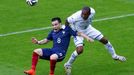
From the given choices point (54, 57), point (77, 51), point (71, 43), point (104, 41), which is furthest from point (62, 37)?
point (71, 43)

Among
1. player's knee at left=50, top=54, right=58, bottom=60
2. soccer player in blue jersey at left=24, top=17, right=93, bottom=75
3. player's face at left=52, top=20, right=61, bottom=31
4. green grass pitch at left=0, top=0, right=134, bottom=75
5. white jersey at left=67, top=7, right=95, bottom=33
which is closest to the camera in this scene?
player's knee at left=50, top=54, right=58, bottom=60

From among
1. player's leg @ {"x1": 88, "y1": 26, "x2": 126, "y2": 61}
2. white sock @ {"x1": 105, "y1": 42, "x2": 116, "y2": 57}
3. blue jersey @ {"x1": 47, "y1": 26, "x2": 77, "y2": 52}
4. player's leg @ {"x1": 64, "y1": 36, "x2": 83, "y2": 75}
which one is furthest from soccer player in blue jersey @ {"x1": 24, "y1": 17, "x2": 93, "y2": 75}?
white sock @ {"x1": 105, "y1": 42, "x2": 116, "y2": 57}

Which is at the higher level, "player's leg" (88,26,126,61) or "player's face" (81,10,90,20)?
"player's face" (81,10,90,20)

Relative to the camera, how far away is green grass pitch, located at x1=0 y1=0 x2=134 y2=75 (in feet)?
45.8

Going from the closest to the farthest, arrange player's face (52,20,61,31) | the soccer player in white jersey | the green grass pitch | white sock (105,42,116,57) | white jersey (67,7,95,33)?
player's face (52,20,61,31) < the soccer player in white jersey < white jersey (67,7,95,33) < the green grass pitch < white sock (105,42,116,57)

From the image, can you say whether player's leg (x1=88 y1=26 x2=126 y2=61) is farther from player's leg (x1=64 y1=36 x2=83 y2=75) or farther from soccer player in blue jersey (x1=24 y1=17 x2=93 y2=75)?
soccer player in blue jersey (x1=24 y1=17 x2=93 y2=75)

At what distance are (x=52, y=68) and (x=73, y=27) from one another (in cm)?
134

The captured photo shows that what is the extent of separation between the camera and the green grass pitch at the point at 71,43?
1395 cm

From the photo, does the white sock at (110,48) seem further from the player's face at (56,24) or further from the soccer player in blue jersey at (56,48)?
the player's face at (56,24)

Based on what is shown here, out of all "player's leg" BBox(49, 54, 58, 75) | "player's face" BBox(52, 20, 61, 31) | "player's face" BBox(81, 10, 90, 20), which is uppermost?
"player's face" BBox(81, 10, 90, 20)

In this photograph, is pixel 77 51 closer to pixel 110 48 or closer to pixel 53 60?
pixel 53 60

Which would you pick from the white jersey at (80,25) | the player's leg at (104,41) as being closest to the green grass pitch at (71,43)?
the player's leg at (104,41)

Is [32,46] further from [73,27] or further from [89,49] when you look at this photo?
[73,27]

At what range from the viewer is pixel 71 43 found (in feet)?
54.2
